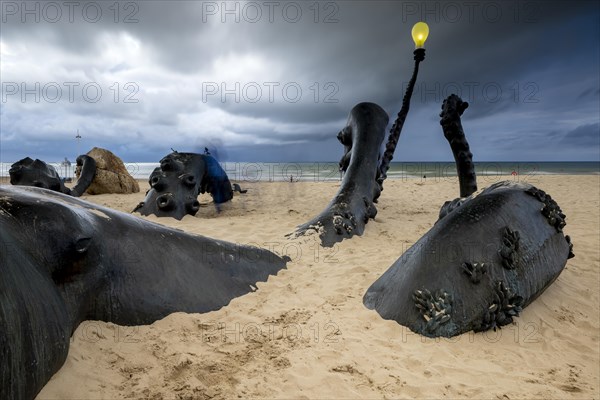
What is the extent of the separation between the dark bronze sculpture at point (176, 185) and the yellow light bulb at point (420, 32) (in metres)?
5.31

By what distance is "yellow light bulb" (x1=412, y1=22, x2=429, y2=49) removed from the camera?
5989mm

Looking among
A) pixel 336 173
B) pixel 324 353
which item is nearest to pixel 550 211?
pixel 324 353

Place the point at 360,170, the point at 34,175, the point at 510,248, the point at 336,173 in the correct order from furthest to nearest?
the point at 336,173 < the point at 34,175 < the point at 360,170 < the point at 510,248

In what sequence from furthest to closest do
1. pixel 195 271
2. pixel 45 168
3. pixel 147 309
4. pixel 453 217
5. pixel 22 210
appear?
1. pixel 45 168
2. pixel 453 217
3. pixel 195 271
4. pixel 147 309
5. pixel 22 210

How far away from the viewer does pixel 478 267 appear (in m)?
3.09

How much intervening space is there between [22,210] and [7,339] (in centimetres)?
92

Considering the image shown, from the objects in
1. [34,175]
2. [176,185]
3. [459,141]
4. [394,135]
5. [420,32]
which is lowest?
[176,185]

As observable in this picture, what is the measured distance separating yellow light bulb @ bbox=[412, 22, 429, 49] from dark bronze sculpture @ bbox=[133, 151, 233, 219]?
5.31m

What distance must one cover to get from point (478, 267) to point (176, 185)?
6.39 m

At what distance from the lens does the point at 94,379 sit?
207cm

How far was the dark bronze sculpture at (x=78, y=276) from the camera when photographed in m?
1.76

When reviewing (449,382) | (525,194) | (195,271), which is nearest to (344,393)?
(449,382)

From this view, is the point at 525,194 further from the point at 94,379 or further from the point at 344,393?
the point at 94,379

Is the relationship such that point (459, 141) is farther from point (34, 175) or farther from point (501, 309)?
point (34, 175)
